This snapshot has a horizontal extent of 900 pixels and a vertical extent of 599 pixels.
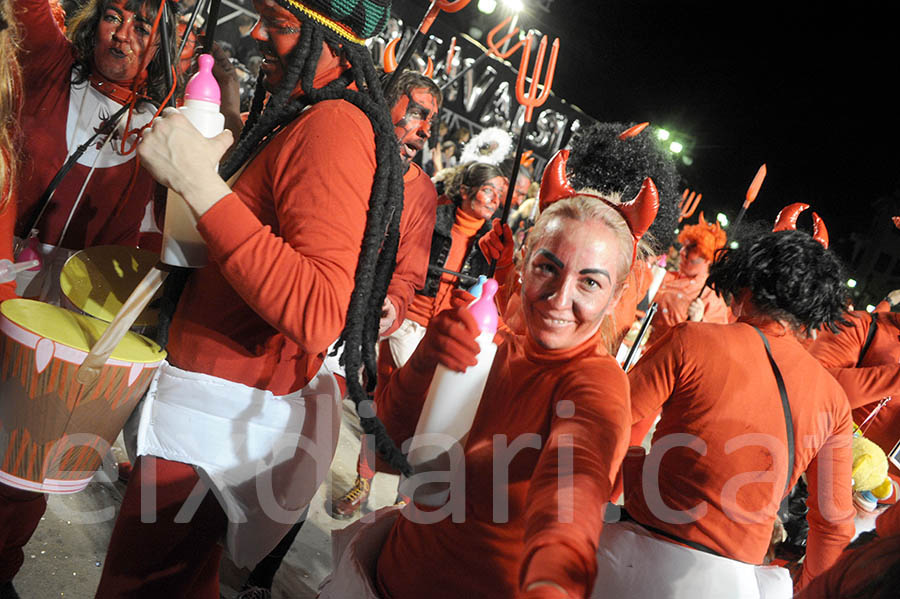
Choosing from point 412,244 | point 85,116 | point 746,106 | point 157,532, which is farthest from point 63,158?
point 746,106

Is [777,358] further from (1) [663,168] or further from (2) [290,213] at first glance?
(2) [290,213]

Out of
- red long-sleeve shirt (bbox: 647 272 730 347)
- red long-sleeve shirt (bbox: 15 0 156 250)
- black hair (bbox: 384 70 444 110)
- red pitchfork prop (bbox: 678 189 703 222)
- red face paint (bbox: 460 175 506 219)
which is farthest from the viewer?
red long-sleeve shirt (bbox: 647 272 730 347)

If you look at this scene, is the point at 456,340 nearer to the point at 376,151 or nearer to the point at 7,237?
the point at 376,151

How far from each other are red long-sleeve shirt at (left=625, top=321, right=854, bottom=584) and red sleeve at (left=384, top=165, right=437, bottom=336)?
1.27 metres

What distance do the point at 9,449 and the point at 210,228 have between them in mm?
730

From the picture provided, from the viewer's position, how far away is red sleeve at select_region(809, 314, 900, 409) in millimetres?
3463

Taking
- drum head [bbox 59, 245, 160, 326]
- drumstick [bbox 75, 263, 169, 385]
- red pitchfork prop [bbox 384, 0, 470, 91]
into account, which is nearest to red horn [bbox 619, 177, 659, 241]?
red pitchfork prop [bbox 384, 0, 470, 91]

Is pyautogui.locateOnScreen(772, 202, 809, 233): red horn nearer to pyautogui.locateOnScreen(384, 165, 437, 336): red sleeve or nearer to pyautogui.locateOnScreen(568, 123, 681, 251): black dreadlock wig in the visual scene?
pyautogui.locateOnScreen(568, 123, 681, 251): black dreadlock wig

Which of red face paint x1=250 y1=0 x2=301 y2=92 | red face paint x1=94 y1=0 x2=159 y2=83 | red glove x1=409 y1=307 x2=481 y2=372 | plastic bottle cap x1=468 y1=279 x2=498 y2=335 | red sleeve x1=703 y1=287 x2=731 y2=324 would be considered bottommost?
red sleeve x1=703 y1=287 x2=731 y2=324

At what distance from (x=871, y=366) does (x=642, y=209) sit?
3.10 meters

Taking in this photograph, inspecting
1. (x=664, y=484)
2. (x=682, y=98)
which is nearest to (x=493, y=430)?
(x=664, y=484)

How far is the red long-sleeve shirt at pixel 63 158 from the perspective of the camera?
7.05 ft

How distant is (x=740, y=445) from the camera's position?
195cm

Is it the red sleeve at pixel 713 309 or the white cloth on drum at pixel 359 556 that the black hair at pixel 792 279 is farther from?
the red sleeve at pixel 713 309
